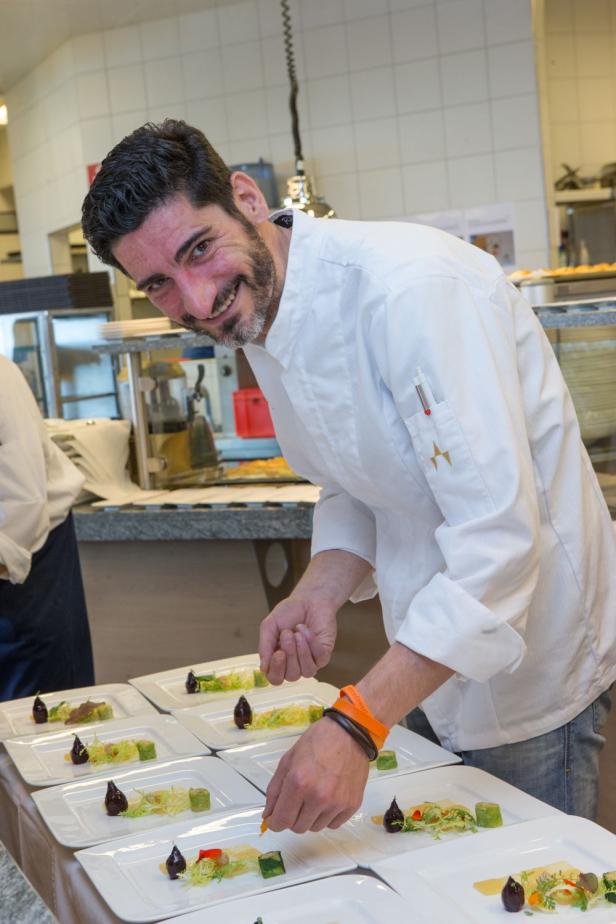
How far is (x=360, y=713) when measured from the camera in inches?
47.3

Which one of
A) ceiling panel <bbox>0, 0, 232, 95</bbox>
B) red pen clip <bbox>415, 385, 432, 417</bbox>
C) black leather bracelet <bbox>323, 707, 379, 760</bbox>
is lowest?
black leather bracelet <bbox>323, 707, 379, 760</bbox>

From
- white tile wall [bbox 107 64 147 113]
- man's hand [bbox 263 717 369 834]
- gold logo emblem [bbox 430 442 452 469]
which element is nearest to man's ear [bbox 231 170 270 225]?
gold logo emblem [bbox 430 442 452 469]

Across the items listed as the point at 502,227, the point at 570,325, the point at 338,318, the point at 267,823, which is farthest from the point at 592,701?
the point at 502,227

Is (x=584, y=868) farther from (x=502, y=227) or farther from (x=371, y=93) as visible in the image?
(x=371, y=93)

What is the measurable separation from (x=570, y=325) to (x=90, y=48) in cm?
519

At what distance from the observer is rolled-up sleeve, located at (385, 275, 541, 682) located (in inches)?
47.6

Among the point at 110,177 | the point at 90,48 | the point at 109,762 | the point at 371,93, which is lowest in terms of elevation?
the point at 109,762

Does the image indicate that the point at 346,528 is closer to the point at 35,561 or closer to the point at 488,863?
the point at 488,863

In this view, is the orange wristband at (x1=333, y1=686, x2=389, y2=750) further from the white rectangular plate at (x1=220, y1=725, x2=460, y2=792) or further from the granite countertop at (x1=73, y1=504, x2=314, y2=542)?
the granite countertop at (x1=73, y1=504, x2=314, y2=542)

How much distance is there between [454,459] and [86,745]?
35.5 inches

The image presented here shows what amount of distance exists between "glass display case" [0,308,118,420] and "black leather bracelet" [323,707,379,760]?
4.93 m

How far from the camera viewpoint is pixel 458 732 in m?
1.53

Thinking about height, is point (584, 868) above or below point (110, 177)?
below

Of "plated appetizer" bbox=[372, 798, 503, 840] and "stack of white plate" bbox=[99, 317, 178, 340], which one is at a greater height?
"stack of white plate" bbox=[99, 317, 178, 340]
